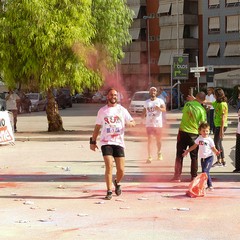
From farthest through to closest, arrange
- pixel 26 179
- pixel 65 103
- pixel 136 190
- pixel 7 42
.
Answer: pixel 65 103 → pixel 7 42 → pixel 26 179 → pixel 136 190

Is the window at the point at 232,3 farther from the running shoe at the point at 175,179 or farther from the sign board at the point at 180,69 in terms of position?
the running shoe at the point at 175,179

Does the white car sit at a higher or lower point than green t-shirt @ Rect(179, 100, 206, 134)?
lower

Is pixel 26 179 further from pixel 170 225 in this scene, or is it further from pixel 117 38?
pixel 117 38

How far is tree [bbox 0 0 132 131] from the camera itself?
77.2 ft

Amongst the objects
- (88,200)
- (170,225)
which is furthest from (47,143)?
(170,225)

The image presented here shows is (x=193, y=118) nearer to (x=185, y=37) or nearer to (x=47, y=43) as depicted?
(x=47, y=43)

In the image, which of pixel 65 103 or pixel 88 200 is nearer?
pixel 88 200

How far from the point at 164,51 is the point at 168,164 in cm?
5970

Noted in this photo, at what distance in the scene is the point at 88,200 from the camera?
33.6 feet

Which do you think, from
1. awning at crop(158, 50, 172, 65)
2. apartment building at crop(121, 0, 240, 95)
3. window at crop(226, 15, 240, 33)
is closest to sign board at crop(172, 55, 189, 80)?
apartment building at crop(121, 0, 240, 95)

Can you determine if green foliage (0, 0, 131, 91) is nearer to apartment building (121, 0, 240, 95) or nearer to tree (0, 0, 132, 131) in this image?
tree (0, 0, 132, 131)

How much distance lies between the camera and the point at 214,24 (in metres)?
70.8

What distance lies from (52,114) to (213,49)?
4711 centimetres

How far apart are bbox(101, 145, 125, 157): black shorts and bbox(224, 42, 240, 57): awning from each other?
5964cm
